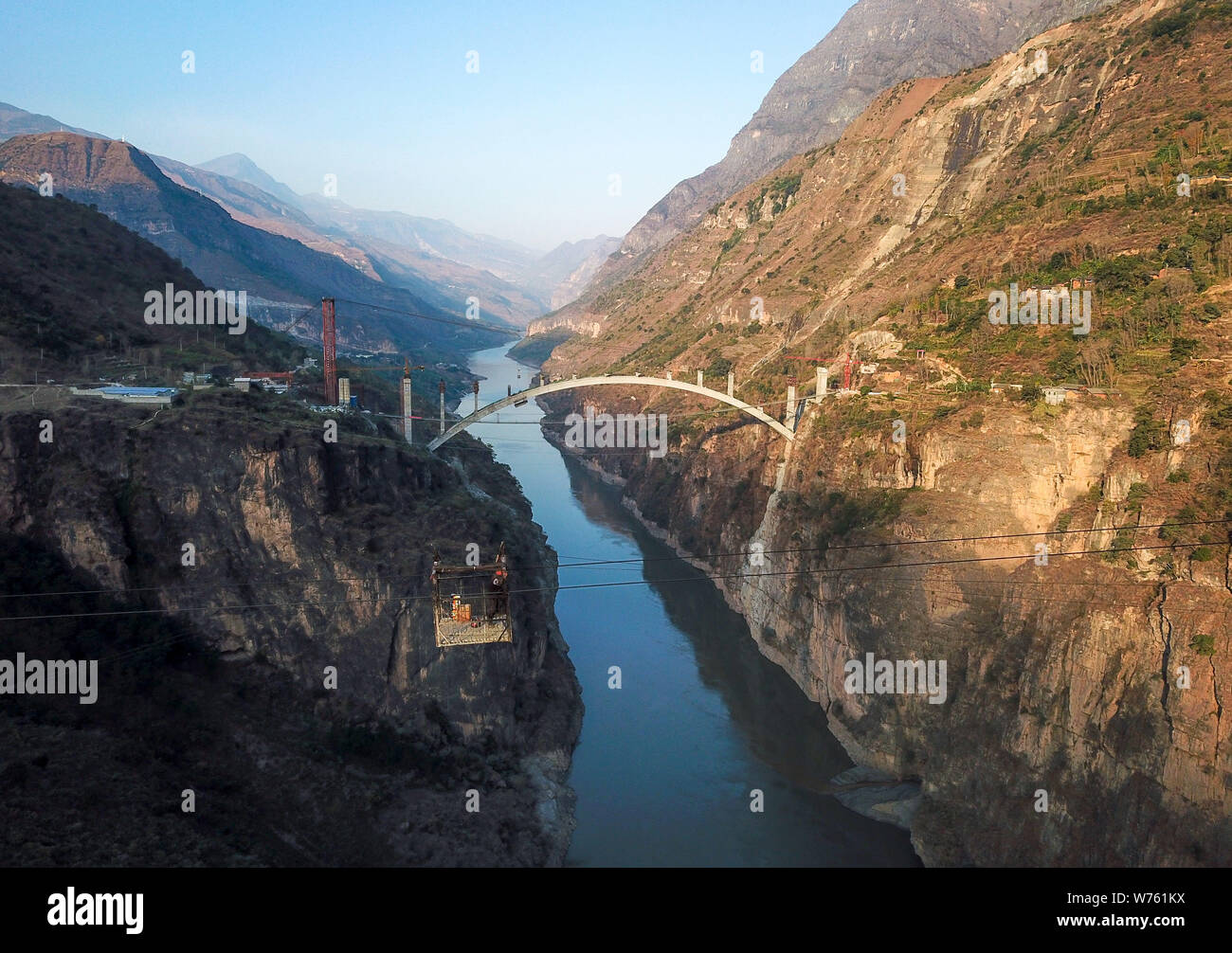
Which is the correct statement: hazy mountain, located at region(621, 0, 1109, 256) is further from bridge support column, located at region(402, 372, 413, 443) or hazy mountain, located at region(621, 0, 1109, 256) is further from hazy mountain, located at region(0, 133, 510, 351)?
hazy mountain, located at region(0, 133, 510, 351)

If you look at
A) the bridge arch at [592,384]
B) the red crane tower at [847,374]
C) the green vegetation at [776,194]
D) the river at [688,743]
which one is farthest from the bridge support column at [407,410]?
the green vegetation at [776,194]

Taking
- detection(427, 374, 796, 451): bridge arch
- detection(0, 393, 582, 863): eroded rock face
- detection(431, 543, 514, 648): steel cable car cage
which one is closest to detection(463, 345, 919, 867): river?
detection(0, 393, 582, 863): eroded rock face

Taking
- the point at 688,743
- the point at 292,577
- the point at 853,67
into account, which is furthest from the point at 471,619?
the point at 853,67

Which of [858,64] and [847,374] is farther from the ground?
[858,64]

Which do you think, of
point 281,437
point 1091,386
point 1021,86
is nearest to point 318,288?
point 1021,86

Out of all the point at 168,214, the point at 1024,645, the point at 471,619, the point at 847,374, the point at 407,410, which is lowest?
the point at 1024,645

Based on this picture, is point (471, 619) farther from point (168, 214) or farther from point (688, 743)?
point (168, 214)
